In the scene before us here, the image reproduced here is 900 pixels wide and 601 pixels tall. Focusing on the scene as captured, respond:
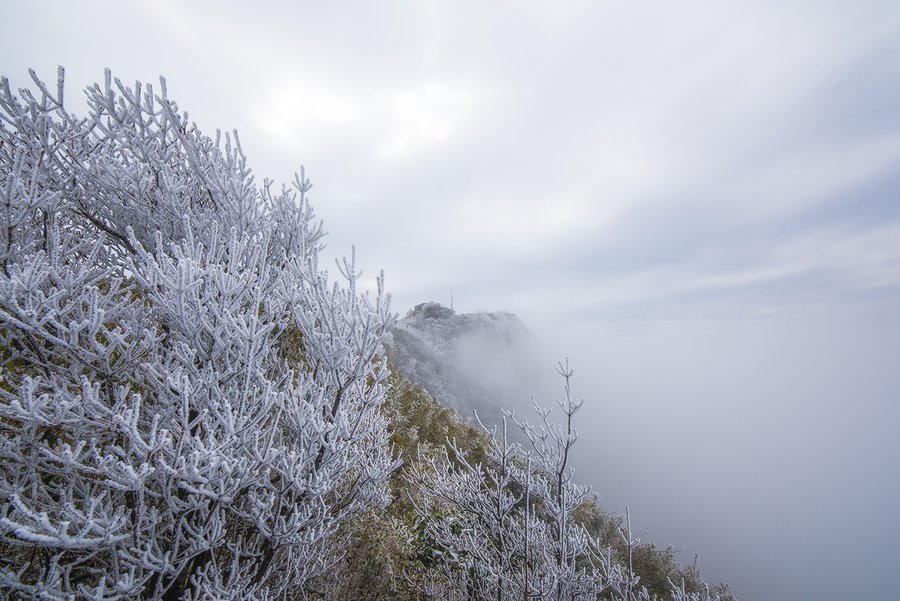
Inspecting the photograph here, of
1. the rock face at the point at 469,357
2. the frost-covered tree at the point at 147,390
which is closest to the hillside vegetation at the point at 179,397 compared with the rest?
the frost-covered tree at the point at 147,390

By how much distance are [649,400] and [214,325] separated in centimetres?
20426

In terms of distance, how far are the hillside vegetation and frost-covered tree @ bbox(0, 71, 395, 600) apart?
0.07ft

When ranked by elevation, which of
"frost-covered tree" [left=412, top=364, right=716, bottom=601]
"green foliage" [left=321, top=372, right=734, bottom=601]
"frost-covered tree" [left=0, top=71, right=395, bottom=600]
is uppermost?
"frost-covered tree" [left=0, top=71, right=395, bottom=600]

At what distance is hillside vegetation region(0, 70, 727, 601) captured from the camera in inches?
88.7

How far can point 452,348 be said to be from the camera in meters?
41.4

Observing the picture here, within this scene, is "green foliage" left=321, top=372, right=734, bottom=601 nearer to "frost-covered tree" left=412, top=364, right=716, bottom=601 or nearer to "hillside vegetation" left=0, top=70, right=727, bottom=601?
"hillside vegetation" left=0, top=70, right=727, bottom=601

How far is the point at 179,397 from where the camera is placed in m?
2.49

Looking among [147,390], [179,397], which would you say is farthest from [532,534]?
[147,390]

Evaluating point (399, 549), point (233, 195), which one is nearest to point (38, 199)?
point (233, 195)

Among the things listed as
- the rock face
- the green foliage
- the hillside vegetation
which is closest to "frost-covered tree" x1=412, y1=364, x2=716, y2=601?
the hillside vegetation

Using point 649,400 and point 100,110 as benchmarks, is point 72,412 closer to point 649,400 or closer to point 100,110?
point 100,110

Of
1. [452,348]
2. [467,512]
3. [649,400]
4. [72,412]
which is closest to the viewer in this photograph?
→ [72,412]

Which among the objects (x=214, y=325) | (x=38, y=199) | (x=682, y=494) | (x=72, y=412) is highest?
(x=38, y=199)

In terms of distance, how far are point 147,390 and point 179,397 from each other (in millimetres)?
544
